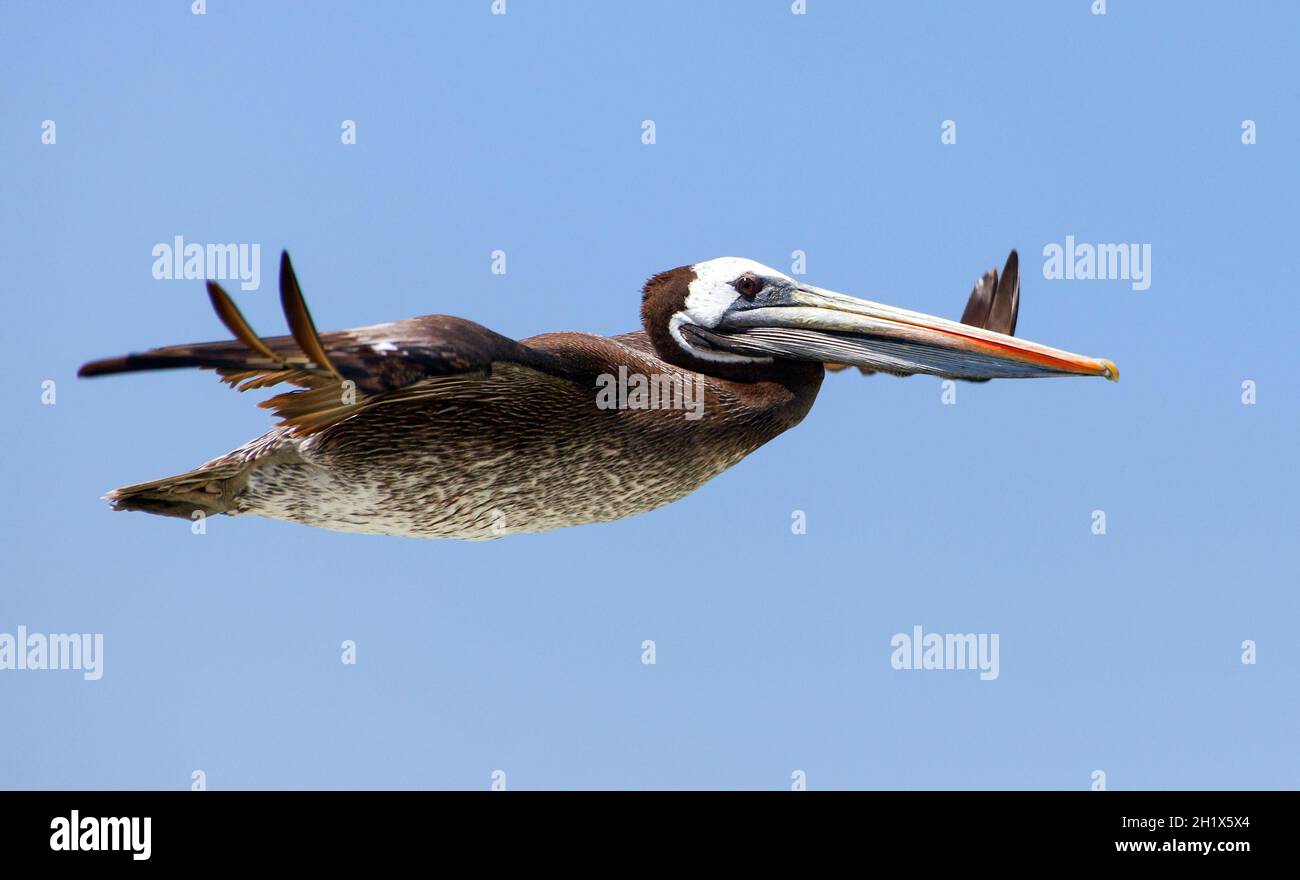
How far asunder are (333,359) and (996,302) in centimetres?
416

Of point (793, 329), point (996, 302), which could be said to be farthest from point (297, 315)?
point (996, 302)

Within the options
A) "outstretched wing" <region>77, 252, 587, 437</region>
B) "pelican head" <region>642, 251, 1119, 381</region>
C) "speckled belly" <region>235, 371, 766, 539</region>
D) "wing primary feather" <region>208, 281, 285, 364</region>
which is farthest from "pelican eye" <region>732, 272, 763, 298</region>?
"wing primary feather" <region>208, 281, 285, 364</region>

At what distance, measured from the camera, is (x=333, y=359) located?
5.96 metres

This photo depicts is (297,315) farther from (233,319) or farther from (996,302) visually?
(996,302)

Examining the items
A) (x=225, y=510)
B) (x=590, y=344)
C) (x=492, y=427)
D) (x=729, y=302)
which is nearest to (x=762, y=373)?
(x=729, y=302)

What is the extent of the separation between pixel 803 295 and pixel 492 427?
1775 millimetres

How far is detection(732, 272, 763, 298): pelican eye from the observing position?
295 inches

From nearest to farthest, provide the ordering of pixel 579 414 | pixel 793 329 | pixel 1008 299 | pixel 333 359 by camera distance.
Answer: pixel 333 359 → pixel 579 414 → pixel 793 329 → pixel 1008 299

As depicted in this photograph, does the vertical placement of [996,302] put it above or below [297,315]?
above

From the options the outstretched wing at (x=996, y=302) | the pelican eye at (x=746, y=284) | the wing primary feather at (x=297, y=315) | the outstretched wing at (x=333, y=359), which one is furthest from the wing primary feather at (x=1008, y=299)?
the wing primary feather at (x=297, y=315)

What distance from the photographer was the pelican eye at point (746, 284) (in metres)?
7.49

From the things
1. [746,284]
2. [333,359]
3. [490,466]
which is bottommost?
[490,466]

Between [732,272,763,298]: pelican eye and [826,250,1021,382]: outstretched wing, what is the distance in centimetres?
117

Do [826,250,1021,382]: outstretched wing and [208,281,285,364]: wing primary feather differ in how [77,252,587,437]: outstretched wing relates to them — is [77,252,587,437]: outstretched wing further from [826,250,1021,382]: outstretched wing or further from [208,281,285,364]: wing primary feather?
[826,250,1021,382]: outstretched wing
